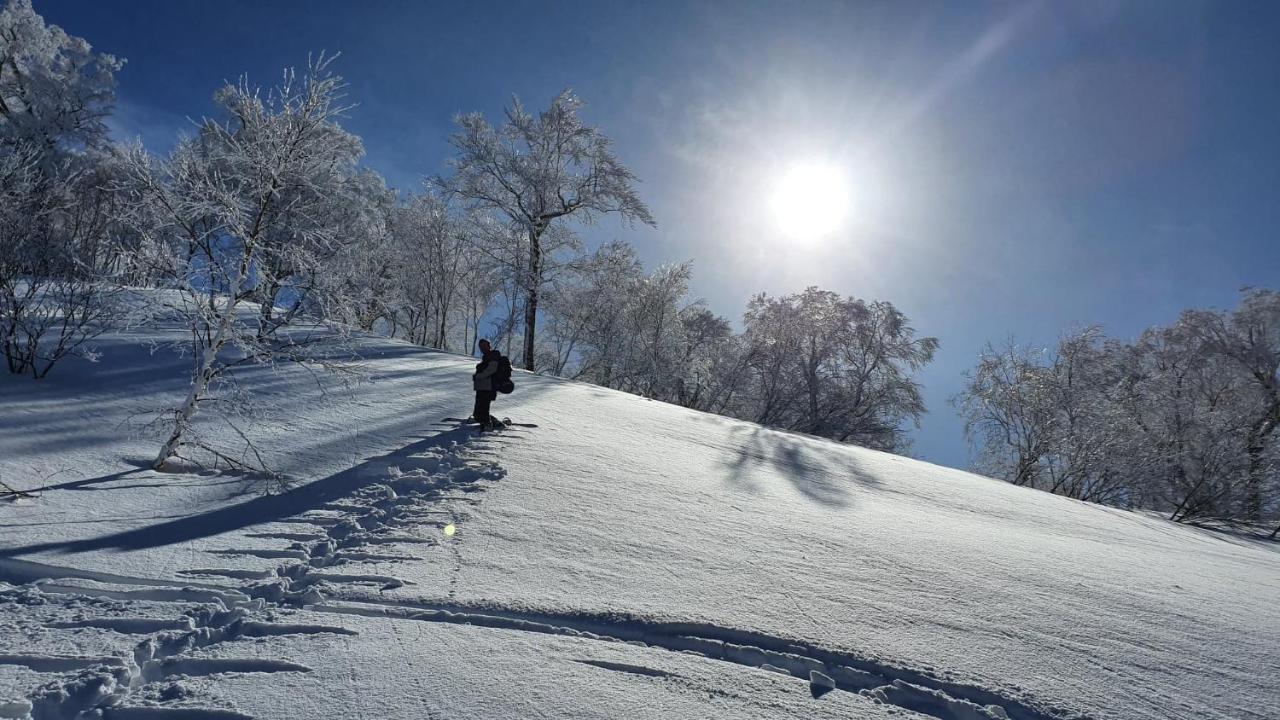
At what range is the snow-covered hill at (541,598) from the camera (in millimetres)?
2029

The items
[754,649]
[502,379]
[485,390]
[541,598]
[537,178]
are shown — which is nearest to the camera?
[754,649]

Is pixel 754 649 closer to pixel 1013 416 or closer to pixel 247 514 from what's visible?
pixel 247 514

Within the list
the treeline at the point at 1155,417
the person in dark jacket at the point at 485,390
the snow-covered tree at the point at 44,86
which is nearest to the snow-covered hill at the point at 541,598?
the person in dark jacket at the point at 485,390

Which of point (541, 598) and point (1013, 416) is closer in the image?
point (541, 598)

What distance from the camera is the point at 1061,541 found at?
5238mm

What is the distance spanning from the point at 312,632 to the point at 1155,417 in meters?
22.0

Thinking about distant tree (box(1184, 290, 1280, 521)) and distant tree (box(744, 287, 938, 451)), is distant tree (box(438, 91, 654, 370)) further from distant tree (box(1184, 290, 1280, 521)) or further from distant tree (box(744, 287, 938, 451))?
distant tree (box(1184, 290, 1280, 521))

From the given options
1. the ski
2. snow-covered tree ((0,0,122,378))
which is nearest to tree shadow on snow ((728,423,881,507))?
the ski

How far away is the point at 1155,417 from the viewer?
50.6ft

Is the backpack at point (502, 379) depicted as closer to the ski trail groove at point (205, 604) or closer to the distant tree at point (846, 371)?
the ski trail groove at point (205, 604)

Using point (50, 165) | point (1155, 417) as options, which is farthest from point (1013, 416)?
point (50, 165)

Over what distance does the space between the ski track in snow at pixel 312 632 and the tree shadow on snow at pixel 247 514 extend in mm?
228

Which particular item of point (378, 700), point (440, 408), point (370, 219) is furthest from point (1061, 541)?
point (370, 219)

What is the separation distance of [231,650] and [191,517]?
1.90 meters
